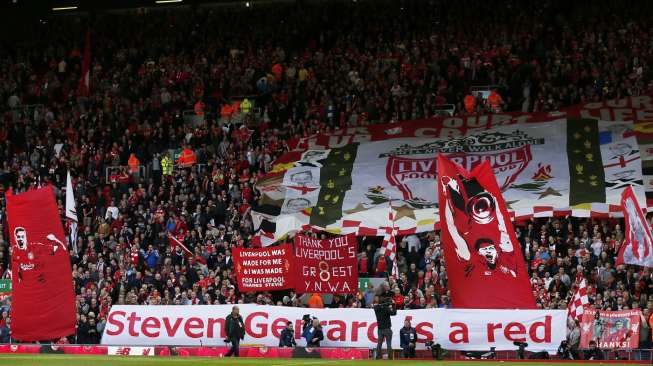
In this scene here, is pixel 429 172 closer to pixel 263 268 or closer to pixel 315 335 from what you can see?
pixel 263 268

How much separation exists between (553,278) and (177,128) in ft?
64.8

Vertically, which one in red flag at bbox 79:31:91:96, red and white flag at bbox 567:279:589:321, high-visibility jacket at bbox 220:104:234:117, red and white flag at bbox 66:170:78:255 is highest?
red flag at bbox 79:31:91:96

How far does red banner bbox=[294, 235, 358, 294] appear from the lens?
30859 mm

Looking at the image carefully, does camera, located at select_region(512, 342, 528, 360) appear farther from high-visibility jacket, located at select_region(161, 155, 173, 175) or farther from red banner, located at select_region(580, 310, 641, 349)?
high-visibility jacket, located at select_region(161, 155, 173, 175)

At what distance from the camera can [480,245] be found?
2436 centimetres

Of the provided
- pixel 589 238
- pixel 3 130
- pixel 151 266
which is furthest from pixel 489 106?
pixel 3 130

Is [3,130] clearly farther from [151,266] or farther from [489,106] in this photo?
[489,106]

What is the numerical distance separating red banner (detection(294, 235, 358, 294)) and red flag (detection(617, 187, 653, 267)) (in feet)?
24.5

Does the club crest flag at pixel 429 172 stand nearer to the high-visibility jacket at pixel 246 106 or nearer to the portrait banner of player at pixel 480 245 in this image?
the high-visibility jacket at pixel 246 106

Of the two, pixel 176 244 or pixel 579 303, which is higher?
pixel 176 244

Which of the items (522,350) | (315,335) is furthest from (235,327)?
(522,350)

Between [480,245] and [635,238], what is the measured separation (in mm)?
3814

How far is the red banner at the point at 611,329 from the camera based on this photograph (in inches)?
993

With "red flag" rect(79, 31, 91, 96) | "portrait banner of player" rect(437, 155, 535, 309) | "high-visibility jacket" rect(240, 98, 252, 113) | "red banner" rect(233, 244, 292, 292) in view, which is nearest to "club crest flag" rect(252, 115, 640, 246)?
"red banner" rect(233, 244, 292, 292)
